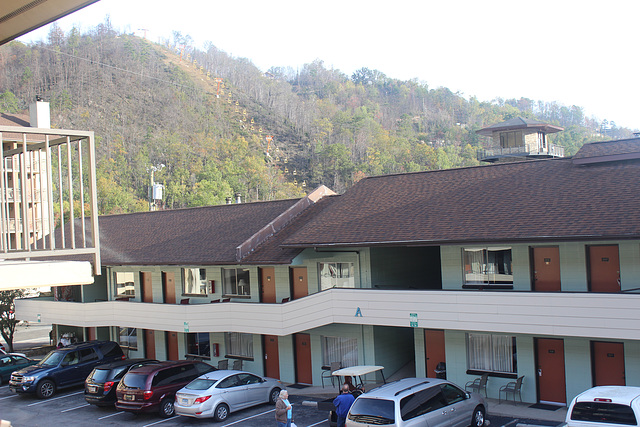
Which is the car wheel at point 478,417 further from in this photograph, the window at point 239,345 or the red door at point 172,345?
the red door at point 172,345

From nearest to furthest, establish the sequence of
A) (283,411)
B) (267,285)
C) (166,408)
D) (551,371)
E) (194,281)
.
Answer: (283,411) < (551,371) < (166,408) < (267,285) < (194,281)

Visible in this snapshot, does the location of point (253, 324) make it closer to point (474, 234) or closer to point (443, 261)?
point (443, 261)

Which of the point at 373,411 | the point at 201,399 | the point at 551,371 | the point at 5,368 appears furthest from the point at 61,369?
the point at 551,371

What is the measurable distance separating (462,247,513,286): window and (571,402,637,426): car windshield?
7.65 m

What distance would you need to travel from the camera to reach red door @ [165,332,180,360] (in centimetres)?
2964

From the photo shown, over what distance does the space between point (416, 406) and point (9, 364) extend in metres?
22.9

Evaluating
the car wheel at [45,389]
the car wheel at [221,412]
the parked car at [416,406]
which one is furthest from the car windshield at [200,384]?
the car wheel at [45,389]

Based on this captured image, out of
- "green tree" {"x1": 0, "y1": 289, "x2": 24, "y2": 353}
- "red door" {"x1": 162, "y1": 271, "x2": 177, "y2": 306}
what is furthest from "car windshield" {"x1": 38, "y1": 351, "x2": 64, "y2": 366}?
"green tree" {"x1": 0, "y1": 289, "x2": 24, "y2": 353}

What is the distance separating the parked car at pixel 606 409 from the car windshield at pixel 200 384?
11.7 metres

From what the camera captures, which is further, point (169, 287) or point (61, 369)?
point (169, 287)

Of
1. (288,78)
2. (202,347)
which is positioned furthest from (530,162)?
(288,78)

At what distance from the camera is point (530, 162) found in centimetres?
2367

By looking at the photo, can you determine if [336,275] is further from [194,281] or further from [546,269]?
[546,269]

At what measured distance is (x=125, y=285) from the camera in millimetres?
32375
